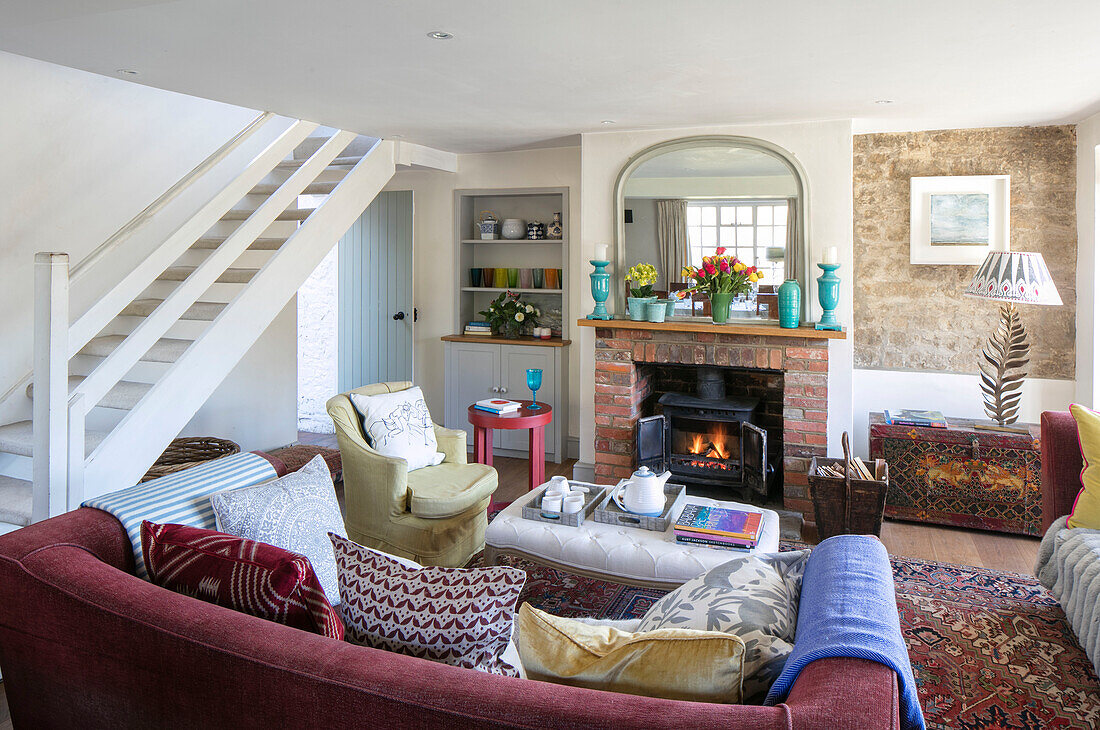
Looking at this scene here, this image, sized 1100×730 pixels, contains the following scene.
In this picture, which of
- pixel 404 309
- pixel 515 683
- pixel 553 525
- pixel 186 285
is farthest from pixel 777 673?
pixel 404 309

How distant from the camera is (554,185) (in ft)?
19.7

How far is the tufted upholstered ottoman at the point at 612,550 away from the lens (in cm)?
283

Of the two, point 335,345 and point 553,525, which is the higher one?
point 335,345

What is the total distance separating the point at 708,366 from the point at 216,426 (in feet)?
11.3

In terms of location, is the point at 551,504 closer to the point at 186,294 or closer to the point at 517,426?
the point at 517,426

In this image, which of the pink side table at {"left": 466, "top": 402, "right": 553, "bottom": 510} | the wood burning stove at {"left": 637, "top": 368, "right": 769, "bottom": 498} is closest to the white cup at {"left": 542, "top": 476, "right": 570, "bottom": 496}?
the pink side table at {"left": 466, "top": 402, "right": 553, "bottom": 510}

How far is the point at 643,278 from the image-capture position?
4.94 meters

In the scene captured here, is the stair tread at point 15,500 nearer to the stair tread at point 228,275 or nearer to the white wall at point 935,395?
the stair tread at point 228,275

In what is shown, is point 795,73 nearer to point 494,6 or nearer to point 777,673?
point 494,6

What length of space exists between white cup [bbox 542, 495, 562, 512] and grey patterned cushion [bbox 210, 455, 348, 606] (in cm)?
98

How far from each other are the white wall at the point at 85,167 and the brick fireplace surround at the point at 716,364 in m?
2.66

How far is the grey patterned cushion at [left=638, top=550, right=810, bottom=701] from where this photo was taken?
1.47 m

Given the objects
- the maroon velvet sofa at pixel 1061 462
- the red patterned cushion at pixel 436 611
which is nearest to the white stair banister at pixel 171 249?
the red patterned cushion at pixel 436 611

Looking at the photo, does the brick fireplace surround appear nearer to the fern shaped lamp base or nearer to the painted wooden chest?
the painted wooden chest
